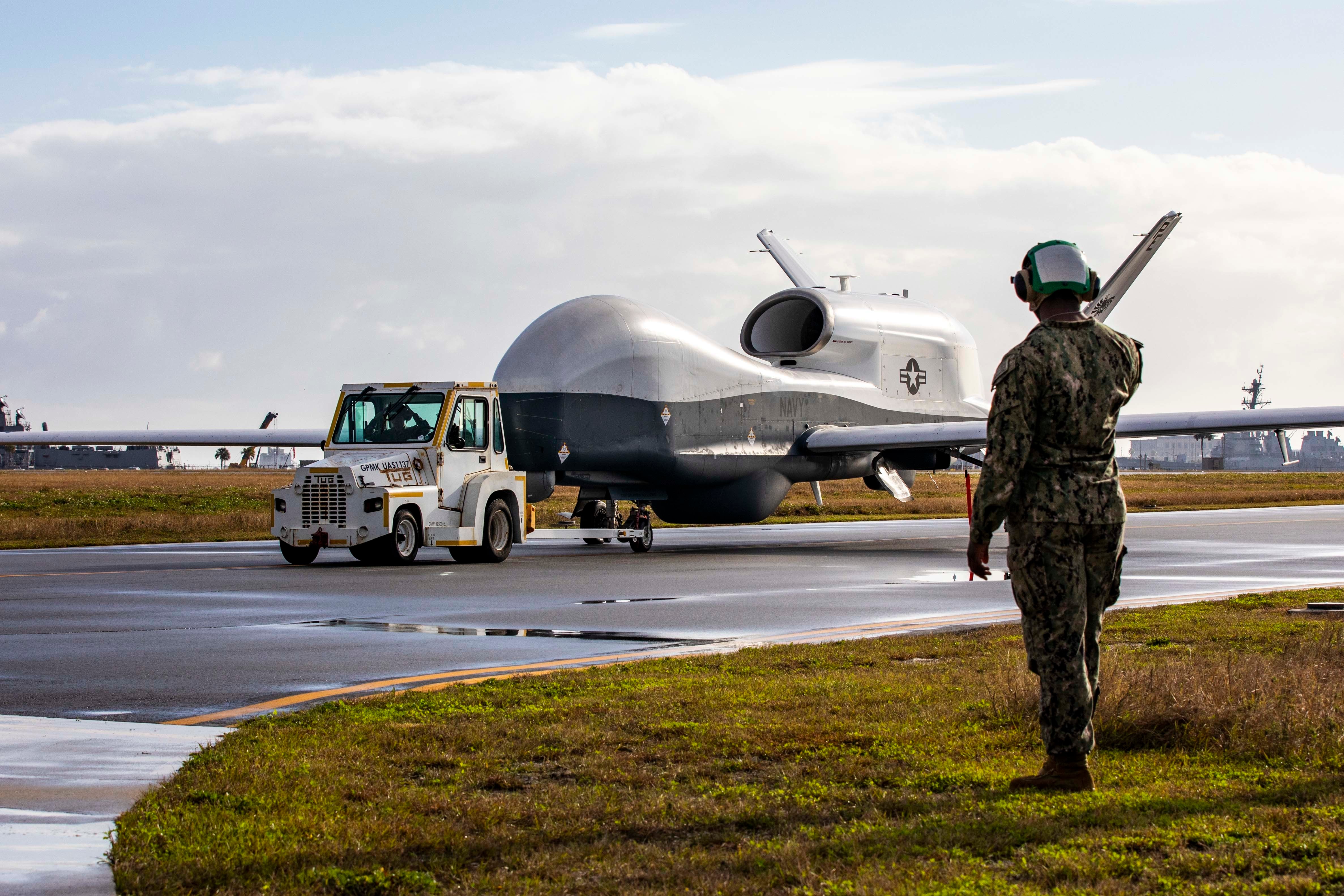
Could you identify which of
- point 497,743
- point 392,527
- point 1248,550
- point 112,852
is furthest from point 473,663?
point 1248,550

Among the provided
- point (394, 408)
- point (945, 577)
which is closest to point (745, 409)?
point (394, 408)

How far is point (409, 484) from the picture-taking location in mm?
21484

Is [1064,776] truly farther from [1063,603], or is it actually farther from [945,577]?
[945,577]

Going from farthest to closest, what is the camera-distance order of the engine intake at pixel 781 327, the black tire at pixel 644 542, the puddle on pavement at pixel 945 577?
the engine intake at pixel 781 327 < the black tire at pixel 644 542 < the puddle on pavement at pixel 945 577

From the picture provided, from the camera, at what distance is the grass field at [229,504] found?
33094 millimetres

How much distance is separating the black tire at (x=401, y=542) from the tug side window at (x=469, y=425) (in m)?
1.40

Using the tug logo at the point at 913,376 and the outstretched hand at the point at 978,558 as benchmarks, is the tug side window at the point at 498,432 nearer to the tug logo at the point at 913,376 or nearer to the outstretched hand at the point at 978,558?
the tug logo at the point at 913,376

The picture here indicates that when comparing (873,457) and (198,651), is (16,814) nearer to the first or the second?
(198,651)

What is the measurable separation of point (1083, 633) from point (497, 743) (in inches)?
108

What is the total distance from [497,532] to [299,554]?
3068mm

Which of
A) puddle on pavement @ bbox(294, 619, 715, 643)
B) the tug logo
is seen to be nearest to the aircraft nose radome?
the tug logo

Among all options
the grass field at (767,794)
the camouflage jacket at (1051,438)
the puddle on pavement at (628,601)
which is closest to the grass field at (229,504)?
the puddle on pavement at (628,601)

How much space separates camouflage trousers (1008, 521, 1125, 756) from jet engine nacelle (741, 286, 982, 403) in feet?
87.6

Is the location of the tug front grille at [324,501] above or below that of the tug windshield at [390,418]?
below
